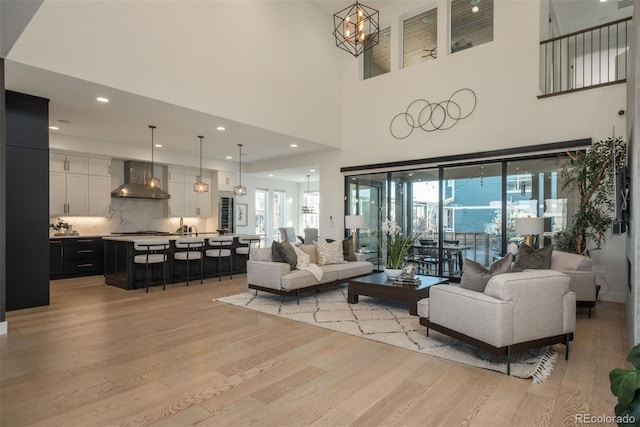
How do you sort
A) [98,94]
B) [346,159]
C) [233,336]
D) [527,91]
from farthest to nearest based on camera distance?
[346,159] < [527,91] < [98,94] < [233,336]

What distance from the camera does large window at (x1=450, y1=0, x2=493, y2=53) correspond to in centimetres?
679

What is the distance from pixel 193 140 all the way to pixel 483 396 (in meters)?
7.25

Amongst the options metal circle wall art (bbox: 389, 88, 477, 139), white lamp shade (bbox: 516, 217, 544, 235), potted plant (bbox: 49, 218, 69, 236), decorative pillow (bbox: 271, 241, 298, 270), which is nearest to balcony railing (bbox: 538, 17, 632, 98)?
metal circle wall art (bbox: 389, 88, 477, 139)

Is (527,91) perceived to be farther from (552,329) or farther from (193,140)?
(193,140)

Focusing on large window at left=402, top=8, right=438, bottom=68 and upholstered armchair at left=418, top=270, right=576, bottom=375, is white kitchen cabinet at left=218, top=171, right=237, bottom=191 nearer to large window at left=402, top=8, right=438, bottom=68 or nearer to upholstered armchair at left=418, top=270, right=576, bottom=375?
large window at left=402, top=8, right=438, bottom=68

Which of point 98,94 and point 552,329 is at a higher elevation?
point 98,94

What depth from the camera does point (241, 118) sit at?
620 cm

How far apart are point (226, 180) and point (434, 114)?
21.0ft

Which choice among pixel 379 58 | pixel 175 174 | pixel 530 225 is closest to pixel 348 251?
pixel 530 225

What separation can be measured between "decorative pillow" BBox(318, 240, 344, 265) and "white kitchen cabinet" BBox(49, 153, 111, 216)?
215 inches

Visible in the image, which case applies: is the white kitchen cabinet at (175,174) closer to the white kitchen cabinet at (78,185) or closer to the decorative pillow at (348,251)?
the white kitchen cabinet at (78,185)

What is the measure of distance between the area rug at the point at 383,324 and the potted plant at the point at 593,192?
2.66 metres

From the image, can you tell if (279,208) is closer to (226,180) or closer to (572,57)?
(226,180)

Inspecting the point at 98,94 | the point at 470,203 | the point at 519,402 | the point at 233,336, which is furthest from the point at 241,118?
the point at 519,402
